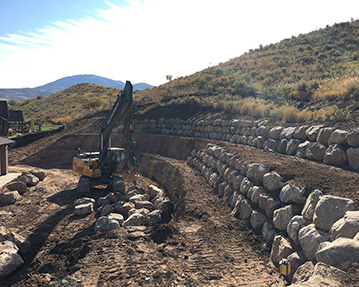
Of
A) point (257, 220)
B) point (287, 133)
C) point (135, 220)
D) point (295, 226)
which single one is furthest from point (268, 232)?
point (287, 133)

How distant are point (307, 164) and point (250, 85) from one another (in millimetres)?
16652

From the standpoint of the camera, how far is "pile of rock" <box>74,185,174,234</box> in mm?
10672

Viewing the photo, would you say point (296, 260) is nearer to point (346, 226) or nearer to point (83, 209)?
point (346, 226)

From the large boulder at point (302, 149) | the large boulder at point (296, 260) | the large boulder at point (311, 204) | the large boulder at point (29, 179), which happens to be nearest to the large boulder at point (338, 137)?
the large boulder at point (302, 149)

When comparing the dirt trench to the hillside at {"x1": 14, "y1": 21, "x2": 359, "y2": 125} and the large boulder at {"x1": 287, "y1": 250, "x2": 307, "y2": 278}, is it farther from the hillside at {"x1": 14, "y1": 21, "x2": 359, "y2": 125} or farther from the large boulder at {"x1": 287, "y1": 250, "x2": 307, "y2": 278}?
the hillside at {"x1": 14, "y1": 21, "x2": 359, "y2": 125}

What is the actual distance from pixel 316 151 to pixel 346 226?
15.2ft

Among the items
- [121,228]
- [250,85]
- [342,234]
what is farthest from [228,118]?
[342,234]

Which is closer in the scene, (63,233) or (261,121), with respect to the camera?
(63,233)

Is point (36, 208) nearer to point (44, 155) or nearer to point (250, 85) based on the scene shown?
point (44, 155)

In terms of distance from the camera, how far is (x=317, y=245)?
592cm

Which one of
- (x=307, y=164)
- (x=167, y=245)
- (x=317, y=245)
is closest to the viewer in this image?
(x=317, y=245)

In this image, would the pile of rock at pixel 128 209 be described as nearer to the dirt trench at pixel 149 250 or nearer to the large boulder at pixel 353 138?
the dirt trench at pixel 149 250

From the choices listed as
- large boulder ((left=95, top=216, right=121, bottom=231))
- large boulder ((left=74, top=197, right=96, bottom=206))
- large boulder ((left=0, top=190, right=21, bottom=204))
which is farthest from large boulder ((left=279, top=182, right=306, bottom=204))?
large boulder ((left=0, top=190, right=21, bottom=204))

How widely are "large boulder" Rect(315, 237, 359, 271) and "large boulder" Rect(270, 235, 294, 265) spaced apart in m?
1.61
